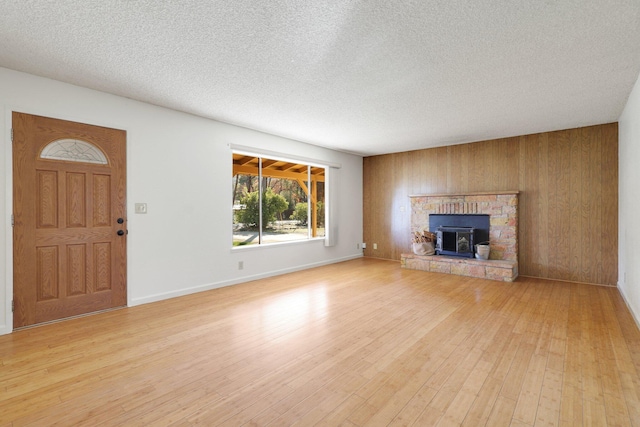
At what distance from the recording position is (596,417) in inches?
66.9

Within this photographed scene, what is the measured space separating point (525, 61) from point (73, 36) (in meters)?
3.70

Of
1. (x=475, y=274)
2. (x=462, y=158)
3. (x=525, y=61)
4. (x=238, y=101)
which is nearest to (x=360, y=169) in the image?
(x=462, y=158)

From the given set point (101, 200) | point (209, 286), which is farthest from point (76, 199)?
point (209, 286)

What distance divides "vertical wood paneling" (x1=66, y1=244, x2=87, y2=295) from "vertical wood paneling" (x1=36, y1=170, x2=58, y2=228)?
326 mm

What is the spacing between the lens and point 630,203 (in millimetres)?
3479

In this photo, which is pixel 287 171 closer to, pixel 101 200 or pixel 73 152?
pixel 101 200

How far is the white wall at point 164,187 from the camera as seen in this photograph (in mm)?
2936

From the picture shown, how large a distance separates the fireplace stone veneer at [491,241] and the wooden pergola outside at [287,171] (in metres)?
2.24

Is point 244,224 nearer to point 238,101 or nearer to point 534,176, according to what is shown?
point 238,101

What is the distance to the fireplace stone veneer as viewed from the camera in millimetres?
5082

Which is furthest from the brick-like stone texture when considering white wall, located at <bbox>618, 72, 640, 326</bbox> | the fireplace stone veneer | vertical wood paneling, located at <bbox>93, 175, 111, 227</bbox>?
vertical wood paneling, located at <bbox>93, 175, 111, 227</bbox>

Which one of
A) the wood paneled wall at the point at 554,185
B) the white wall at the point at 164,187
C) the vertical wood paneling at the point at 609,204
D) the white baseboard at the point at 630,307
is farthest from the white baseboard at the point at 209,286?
the vertical wood paneling at the point at 609,204

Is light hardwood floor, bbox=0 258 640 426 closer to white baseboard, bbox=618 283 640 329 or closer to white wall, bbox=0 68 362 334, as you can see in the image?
white baseboard, bbox=618 283 640 329

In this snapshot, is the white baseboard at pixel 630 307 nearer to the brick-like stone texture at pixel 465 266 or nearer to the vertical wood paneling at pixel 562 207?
the vertical wood paneling at pixel 562 207
